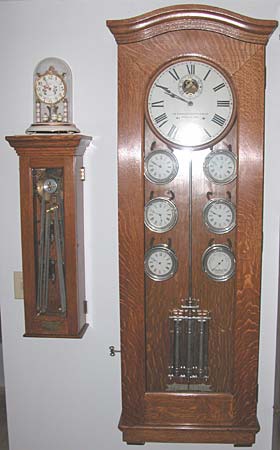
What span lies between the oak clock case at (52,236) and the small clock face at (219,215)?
47cm

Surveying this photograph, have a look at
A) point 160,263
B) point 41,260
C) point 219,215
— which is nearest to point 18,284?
point 41,260

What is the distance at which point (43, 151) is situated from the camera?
1768 millimetres

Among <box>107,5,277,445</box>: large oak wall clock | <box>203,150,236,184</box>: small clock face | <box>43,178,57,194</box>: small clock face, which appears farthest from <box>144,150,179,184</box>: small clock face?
<box>43,178,57,194</box>: small clock face

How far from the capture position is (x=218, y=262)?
5.85ft

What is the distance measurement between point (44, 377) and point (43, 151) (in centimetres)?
95

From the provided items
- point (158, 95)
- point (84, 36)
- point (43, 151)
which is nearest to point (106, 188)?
point (43, 151)

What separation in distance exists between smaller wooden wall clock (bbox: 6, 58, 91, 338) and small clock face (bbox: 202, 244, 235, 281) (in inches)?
18.4

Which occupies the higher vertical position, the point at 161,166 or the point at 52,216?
the point at 161,166

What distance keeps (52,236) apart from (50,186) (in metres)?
0.18

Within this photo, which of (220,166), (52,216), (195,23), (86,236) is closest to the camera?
(195,23)

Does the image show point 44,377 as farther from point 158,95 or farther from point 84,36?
point 84,36

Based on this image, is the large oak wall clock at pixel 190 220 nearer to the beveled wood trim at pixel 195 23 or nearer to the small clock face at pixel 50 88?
the beveled wood trim at pixel 195 23

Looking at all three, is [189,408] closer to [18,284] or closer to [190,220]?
[190,220]

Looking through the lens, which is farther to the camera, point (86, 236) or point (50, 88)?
point (86, 236)
